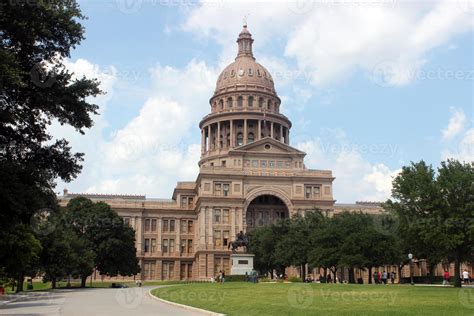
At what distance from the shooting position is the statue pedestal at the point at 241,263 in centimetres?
6844

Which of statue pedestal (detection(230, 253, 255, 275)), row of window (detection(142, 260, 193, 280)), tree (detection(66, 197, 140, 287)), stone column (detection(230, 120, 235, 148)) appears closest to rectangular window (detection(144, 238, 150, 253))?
row of window (detection(142, 260, 193, 280))

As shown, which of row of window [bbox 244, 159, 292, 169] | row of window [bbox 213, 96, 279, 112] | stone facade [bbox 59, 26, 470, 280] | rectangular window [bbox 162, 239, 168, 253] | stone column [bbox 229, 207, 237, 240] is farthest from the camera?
row of window [bbox 213, 96, 279, 112]

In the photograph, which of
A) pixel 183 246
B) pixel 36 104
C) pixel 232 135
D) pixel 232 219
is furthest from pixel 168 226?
pixel 36 104

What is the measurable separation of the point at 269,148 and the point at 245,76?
29887mm

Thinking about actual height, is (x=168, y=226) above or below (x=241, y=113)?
below

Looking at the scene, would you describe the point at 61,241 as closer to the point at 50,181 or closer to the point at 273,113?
the point at 50,181

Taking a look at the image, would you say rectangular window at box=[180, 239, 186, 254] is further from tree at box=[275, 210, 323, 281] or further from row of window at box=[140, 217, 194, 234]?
tree at box=[275, 210, 323, 281]

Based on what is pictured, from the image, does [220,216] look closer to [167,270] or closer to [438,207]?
[167,270]

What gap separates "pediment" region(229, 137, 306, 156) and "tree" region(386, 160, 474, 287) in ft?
202

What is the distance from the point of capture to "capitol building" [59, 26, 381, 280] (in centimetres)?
10638

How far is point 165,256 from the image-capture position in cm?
11675

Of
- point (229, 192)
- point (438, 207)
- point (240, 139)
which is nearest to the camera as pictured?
point (438, 207)

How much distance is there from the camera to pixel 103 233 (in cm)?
7844

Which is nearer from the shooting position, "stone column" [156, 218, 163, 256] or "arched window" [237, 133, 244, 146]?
"stone column" [156, 218, 163, 256]
